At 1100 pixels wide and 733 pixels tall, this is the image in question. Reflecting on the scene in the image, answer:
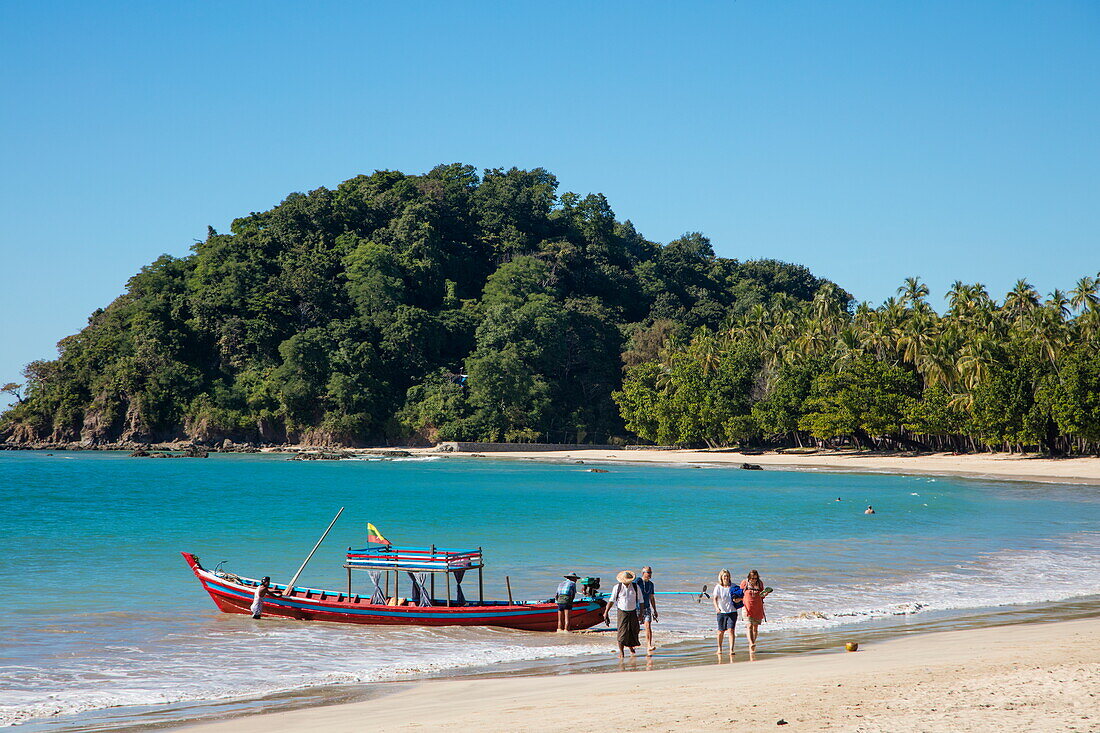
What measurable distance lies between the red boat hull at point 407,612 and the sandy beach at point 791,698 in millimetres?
4724

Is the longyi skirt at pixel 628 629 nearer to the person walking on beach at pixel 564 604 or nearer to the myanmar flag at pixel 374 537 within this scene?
the person walking on beach at pixel 564 604

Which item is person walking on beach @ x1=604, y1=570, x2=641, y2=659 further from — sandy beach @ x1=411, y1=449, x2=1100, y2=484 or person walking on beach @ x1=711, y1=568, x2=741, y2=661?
sandy beach @ x1=411, y1=449, x2=1100, y2=484

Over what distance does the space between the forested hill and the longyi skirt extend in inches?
3979

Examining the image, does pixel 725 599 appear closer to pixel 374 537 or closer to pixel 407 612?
pixel 407 612

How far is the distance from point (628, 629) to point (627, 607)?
16.5 inches

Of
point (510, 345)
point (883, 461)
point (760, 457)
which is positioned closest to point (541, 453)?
point (510, 345)

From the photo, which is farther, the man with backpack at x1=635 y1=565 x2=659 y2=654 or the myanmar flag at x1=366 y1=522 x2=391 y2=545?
the myanmar flag at x1=366 y1=522 x2=391 y2=545

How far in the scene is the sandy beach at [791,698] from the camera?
1046 cm

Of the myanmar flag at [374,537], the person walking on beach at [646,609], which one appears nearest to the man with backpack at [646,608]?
the person walking on beach at [646,609]

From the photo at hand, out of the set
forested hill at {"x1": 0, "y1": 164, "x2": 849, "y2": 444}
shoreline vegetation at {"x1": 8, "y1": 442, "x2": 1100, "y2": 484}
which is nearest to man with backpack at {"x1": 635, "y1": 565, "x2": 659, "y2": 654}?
A: shoreline vegetation at {"x1": 8, "y1": 442, "x2": 1100, "y2": 484}

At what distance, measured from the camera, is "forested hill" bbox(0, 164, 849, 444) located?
4879 inches

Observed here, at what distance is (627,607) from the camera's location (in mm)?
16203

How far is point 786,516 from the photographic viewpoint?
44.0 metres

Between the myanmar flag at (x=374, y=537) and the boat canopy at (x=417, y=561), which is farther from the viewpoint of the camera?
the myanmar flag at (x=374, y=537)
